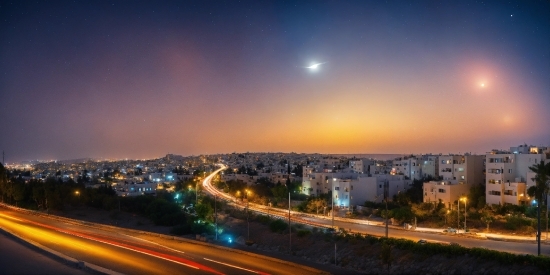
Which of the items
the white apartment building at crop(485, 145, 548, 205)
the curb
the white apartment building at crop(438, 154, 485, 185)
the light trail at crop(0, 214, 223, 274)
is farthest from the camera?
the white apartment building at crop(438, 154, 485, 185)

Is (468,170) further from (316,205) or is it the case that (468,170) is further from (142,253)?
(142,253)

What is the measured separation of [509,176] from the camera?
3566 cm

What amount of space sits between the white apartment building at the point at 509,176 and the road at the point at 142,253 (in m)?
23.1

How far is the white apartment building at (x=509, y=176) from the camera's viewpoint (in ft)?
109

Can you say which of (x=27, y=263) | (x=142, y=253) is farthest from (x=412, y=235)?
(x=27, y=263)

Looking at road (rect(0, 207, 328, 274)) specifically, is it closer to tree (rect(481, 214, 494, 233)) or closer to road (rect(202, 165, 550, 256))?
road (rect(202, 165, 550, 256))

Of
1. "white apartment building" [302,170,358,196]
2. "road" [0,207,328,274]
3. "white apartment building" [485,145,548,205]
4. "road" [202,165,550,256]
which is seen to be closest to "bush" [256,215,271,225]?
"road" [202,165,550,256]

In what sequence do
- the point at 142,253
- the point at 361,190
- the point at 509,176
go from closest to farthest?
the point at 142,253, the point at 509,176, the point at 361,190

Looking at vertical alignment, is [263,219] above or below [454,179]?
below

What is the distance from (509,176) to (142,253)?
2909 cm

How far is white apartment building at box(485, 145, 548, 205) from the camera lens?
33.2 meters

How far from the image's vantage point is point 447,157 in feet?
146

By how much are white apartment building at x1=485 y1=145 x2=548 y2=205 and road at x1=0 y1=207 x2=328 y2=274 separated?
23.1 m

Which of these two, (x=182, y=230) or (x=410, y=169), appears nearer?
(x=182, y=230)
